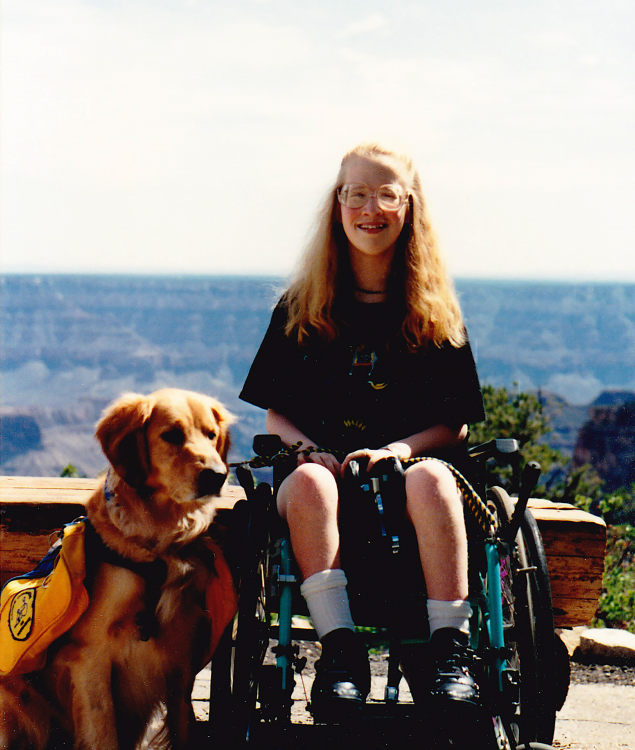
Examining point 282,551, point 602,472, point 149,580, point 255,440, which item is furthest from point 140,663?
point 602,472

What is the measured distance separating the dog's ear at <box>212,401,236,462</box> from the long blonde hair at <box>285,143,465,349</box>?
346 mm

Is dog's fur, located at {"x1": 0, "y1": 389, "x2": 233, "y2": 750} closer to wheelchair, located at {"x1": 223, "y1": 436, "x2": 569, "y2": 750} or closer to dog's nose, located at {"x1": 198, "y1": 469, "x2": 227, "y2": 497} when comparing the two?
dog's nose, located at {"x1": 198, "y1": 469, "x2": 227, "y2": 497}

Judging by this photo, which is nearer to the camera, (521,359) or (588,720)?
(588,720)

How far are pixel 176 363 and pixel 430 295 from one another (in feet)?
159

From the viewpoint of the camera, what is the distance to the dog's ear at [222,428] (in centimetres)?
237

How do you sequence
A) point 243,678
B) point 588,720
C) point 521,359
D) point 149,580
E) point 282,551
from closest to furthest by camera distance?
point 243,678, point 282,551, point 149,580, point 588,720, point 521,359

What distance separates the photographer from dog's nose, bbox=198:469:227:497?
213 centimetres

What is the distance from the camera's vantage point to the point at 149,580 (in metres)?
2.11

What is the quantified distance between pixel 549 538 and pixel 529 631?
0.81 m

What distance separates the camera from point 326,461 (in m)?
2.07

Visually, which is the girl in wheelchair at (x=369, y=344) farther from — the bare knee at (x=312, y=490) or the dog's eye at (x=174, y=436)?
the dog's eye at (x=174, y=436)

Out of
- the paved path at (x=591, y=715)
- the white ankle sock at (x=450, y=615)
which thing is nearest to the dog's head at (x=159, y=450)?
the white ankle sock at (x=450, y=615)

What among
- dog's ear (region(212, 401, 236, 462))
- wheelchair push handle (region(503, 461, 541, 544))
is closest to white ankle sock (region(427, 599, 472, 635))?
wheelchair push handle (region(503, 461, 541, 544))

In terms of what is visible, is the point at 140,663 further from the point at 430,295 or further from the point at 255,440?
the point at 430,295
